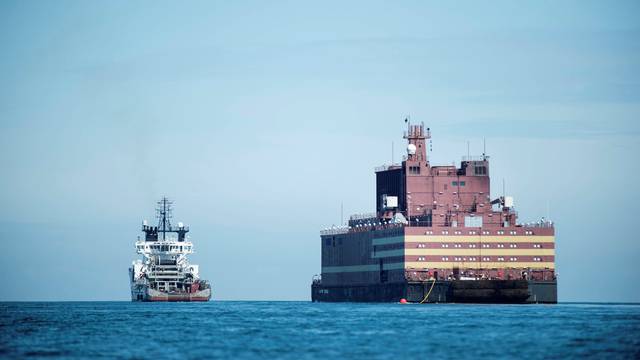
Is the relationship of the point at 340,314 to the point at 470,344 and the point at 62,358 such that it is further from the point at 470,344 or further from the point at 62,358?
the point at 62,358

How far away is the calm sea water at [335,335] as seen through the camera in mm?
103812

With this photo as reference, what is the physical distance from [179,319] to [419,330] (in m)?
37.1

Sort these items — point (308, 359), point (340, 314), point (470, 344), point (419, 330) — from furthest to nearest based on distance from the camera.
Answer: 1. point (340, 314)
2. point (419, 330)
3. point (470, 344)
4. point (308, 359)

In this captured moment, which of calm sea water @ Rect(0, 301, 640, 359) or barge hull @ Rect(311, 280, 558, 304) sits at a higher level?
barge hull @ Rect(311, 280, 558, 304)

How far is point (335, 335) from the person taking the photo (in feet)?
402

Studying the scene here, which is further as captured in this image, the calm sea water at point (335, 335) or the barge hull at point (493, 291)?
the barge hull at point (493, 291)

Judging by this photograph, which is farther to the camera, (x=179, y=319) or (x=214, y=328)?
(x=179, y=319)

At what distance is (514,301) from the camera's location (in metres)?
191

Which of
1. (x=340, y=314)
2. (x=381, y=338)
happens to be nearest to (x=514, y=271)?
(x=340, y=314)

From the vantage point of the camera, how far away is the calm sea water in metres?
104

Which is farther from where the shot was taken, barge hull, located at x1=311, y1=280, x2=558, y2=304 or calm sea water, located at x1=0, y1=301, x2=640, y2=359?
barge hull, located at x1=311, y1=280, x2=558, y2=304

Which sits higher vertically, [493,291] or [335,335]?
[493,291]

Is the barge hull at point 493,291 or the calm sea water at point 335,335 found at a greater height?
the barge hull at point 493,291

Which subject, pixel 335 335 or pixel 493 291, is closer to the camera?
pixel 335 335
